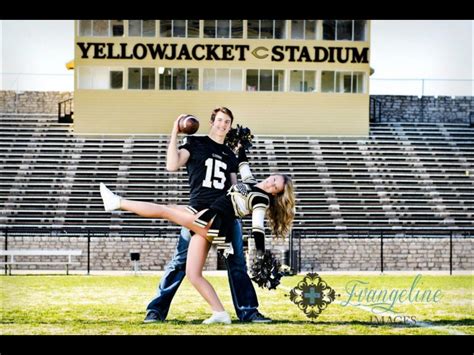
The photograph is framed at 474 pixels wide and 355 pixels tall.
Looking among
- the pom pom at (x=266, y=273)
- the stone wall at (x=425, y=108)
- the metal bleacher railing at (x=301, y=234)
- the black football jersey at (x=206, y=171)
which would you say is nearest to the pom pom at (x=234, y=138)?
the black football jersey at (x=206, y=171)

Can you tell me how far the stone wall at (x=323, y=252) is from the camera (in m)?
20.9

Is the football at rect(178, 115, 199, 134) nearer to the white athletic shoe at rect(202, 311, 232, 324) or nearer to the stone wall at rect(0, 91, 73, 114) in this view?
the white athletic shoe at rect(202, 311, 232, 324)

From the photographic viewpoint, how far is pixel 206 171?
8.54 m

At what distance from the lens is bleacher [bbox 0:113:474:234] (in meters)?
23.9

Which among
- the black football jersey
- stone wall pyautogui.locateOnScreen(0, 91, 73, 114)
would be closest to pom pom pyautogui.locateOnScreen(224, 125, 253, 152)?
the black football jersey

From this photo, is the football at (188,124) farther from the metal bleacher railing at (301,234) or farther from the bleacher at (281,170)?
the bleacher at (281,170)

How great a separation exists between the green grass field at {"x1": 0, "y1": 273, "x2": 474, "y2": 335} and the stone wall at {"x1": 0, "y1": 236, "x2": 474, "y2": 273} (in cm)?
755

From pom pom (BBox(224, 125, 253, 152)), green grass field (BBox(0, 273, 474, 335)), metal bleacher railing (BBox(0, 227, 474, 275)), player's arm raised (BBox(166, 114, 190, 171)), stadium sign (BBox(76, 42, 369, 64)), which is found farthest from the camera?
stadium sign (BBox(76, 42, 369, 64))

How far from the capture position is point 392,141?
3052cm

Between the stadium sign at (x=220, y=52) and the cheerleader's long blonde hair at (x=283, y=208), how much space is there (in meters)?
22.0

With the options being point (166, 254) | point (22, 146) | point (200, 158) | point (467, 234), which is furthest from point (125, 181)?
point (200, 158)

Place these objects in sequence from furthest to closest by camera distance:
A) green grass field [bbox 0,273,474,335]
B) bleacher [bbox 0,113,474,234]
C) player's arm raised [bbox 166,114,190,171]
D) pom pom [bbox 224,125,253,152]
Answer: bleacher [bbox 0,113,474,234], pom pom [bbox 224,125,253,152], player's arm raised [bbox 166,114,190,171], green grass field [bbox 0,273,474,335]

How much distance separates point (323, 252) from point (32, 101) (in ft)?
52.3
